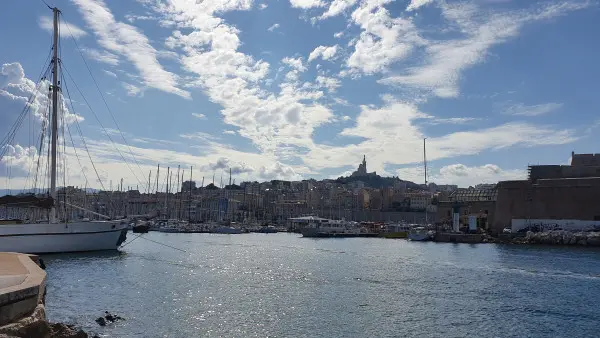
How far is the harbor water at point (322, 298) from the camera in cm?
1889

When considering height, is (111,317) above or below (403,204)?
below

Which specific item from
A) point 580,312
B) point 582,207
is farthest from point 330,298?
point 582,207

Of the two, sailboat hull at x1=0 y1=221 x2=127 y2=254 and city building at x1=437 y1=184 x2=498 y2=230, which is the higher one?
city building at x1=437 y1=184 x2=498 y2=230

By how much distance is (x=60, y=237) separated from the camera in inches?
1577

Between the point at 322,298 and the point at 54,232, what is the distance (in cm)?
2475

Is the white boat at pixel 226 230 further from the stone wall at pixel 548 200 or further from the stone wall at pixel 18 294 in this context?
the stone wall at pixel 18 294

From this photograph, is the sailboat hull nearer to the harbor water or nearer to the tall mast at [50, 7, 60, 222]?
the harbor water

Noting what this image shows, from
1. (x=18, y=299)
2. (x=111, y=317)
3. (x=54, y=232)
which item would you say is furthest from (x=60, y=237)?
(x=18, y=299)

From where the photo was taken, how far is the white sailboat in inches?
1489

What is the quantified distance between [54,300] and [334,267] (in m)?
21.9

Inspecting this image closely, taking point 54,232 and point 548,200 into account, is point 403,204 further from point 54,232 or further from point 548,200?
point 54,232

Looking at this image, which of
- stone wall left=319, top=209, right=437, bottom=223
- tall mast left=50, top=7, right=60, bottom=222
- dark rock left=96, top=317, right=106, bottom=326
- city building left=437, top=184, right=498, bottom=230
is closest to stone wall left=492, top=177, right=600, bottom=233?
city building left=437, top=184, right=498, bottom=230

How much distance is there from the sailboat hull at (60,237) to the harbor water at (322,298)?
1.42 m

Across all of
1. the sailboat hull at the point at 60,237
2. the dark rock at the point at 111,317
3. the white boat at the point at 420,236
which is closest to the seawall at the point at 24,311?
the dark rock at the point at 111,317
